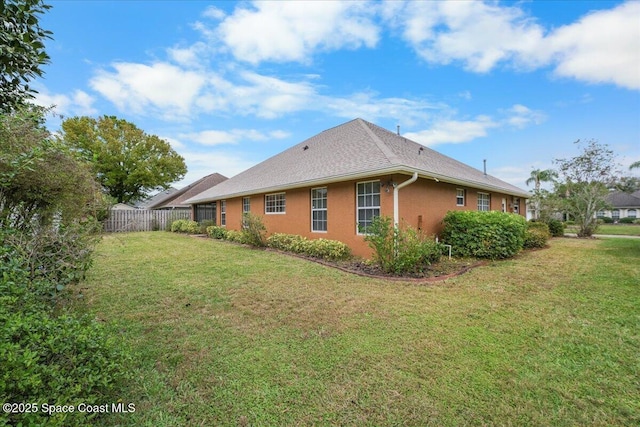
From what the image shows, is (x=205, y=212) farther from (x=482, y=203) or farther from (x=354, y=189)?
(x=482, y=203)

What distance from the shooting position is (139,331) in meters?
3.84

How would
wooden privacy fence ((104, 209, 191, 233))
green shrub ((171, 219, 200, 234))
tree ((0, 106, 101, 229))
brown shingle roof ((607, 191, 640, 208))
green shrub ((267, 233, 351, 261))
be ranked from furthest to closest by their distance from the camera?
brown shingle roof ((607, 191, 640, 208))
wooden privacy fence ((104, 209, 191, 233))
green shrub ((171, 219, 200, 234))
green shrub ((267, 233, 351, 261))
tree ((0, 106, 101, 229))

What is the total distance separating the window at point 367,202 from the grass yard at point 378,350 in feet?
9.60

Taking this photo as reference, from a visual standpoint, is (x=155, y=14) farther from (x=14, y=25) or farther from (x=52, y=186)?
(x=52, y=186)

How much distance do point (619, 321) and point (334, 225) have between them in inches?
283

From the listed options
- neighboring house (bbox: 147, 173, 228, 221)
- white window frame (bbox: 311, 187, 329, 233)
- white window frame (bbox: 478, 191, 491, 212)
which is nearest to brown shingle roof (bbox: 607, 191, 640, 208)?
white window frame (bbox: 478, 191, 491, 212)

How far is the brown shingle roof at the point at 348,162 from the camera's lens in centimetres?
864

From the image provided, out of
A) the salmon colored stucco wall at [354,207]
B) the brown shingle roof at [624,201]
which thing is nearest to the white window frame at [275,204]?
the salmon colored stucco wall at [354,207]

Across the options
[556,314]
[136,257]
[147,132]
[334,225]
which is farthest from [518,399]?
[147,132]

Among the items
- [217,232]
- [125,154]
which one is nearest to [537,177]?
[217,232]

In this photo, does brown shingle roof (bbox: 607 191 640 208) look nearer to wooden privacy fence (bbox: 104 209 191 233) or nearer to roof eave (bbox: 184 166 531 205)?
roof eave (bbox: 184 166 531 205)

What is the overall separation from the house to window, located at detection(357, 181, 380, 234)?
0.11 feet

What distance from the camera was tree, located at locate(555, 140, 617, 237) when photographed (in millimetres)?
15539

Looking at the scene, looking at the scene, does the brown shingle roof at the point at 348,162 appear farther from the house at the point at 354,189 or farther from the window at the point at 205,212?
the window at the point at 205,212
